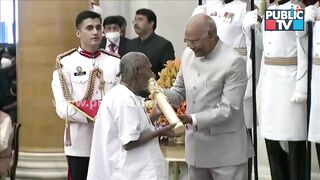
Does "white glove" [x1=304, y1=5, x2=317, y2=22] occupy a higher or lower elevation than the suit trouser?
higher

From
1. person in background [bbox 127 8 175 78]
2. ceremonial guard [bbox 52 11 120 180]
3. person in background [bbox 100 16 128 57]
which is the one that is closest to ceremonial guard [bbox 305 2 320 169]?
ceremonial guard [bbox 52 11 120 180]

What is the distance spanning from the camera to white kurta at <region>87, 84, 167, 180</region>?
3.87 m

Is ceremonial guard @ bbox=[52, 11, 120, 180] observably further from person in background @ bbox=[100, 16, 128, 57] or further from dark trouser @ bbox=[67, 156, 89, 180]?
person in background @ bbox=[100, 16, 128, 57]

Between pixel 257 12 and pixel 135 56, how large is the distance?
172cm

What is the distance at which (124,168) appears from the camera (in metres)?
3.91

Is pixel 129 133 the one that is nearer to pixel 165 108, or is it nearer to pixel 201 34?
pixel 165 108

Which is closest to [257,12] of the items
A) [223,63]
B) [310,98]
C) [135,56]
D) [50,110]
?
[310,98]

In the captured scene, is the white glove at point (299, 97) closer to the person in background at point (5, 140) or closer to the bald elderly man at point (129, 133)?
the bald elderly man at point (129, 133)

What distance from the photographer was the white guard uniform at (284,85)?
5.12 metres

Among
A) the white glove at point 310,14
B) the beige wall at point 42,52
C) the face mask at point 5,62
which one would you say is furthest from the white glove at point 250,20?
the face mask at point 5,62

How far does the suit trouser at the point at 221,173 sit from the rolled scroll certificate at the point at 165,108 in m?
0.53

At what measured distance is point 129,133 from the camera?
383 centimetres

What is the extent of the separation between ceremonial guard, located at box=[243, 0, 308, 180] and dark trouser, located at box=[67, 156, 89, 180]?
1.26 m

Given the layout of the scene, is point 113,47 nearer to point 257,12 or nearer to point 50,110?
point 50,110
